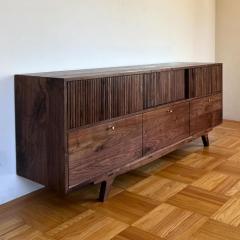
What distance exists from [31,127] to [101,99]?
41cm

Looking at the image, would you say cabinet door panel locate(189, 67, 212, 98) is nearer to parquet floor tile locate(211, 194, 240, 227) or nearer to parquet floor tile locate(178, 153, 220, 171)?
parquet floor tile locate(178, 153, 220, 171)

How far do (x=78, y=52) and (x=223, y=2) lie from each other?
242 centimetres

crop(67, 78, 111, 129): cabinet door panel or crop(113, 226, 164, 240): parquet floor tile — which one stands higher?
crop(67, 78, 111, 129): cabinet door panel

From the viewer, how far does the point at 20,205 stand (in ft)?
6.48

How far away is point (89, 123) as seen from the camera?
185 centimetres

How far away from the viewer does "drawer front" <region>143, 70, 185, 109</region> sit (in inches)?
89.6

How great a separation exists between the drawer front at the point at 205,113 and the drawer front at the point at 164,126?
0.32 feet

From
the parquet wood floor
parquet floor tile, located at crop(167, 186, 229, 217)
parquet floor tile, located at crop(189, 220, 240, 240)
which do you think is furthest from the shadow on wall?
parquet floor tile, located at crop(189, 220, 240, 240)

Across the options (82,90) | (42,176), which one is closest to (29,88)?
(82,90)

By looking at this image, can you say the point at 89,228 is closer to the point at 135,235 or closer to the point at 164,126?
the point at 135,235

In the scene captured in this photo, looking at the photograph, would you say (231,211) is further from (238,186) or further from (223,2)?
(223,2)

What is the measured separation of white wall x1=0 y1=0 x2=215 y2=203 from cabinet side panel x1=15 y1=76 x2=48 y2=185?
0.15 feet

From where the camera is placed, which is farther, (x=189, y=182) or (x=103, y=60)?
(x=103, y=60)

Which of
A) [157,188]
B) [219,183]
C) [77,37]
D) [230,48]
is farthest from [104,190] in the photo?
[230,48]
